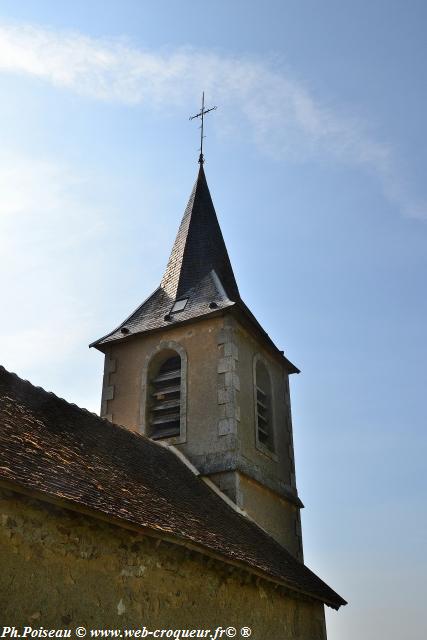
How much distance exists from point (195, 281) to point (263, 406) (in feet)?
10.3

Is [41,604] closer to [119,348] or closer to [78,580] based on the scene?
[78,580]

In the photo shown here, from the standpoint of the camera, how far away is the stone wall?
5.42m

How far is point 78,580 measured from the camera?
19.3ft

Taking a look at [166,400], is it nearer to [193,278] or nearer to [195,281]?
[195,281]

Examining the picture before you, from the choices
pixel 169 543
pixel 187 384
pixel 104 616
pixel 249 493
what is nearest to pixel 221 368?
pixel 187 384

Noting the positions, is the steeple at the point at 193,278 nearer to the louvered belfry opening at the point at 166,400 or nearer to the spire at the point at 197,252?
the spire at the point at 197,252

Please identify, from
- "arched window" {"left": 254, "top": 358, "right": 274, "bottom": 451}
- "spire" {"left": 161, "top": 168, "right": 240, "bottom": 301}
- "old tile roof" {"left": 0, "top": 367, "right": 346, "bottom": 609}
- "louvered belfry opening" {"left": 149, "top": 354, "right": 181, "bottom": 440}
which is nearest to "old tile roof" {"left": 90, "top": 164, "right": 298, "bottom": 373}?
"spire" {"left": 161, "top": 168, "right": 240, "bottom": 301}

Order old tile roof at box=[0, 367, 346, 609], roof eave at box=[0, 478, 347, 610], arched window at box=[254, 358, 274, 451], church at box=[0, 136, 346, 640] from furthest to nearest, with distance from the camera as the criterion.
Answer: arched window at box=[254, 358, 274, 451] → old tile roof at box=[0, 367, 346, 609] → church at box=[0, 136, 346, 640] → roof eave at box=[0, 478, 347, 610]

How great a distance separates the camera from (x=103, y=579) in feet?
20.1

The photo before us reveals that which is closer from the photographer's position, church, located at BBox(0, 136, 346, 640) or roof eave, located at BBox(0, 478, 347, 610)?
roof eave, located at BBox(0, 478, 347, 610)

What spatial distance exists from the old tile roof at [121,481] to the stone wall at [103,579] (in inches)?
8.6

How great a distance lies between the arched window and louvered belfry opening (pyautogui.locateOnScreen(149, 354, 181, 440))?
5.12 ft

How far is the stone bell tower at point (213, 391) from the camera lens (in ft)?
37.1

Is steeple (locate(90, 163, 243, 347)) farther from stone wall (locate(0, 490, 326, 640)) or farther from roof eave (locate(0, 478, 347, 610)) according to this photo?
stone wall (locate(0, 490, 326, 640))
